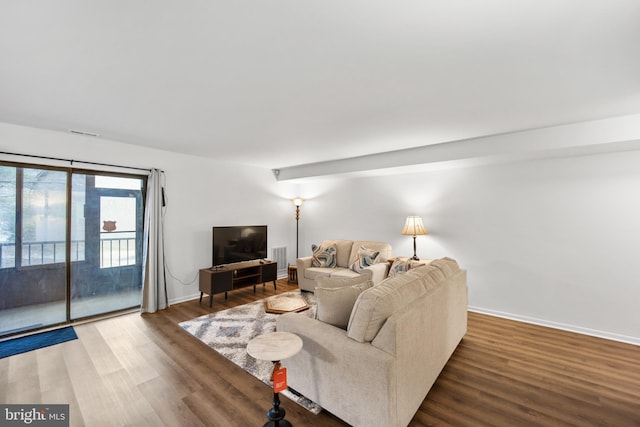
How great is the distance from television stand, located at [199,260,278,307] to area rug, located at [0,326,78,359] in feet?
5.33

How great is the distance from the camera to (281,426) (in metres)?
1.87

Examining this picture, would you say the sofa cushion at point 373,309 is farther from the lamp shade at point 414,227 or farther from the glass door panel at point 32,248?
the glass door panel at point 32,248

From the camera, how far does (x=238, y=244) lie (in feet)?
16.3

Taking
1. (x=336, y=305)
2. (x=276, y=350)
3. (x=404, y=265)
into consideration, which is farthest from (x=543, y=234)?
(x=276, y=350)

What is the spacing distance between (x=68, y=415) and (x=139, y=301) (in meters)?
2.47

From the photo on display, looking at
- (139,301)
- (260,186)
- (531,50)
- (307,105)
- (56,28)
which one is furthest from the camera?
(260,186)

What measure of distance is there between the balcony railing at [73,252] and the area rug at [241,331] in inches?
58.9

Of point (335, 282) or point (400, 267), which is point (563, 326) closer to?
point (400, 267)

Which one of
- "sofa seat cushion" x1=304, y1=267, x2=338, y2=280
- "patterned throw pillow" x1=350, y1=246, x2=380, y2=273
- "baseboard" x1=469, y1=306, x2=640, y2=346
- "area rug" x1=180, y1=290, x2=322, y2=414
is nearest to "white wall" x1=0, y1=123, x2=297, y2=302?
"area rug" x1=180, y1=290, x2=322, y2=414

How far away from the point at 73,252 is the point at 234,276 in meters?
2.18

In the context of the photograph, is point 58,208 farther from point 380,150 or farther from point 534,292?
point 534,292

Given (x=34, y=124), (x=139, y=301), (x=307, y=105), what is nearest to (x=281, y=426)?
(x=307, y=105)

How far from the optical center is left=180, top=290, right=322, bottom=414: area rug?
99.2 inches

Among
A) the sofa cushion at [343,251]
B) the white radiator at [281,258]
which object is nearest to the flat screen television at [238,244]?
the white radiator at [281,258]
